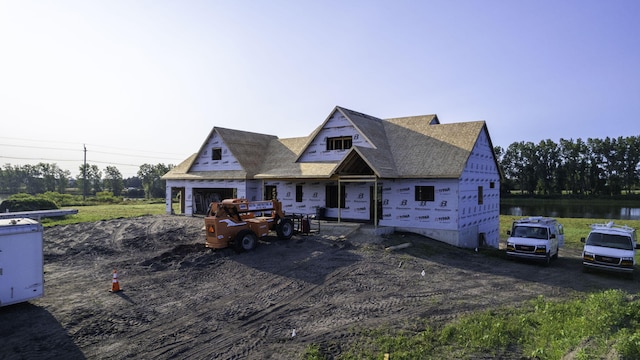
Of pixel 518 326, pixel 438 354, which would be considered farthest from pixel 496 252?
pixel 438 354

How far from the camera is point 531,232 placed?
17516 mm

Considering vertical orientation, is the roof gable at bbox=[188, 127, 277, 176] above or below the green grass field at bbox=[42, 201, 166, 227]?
above

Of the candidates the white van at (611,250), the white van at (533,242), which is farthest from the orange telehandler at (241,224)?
the white van at (611,250)

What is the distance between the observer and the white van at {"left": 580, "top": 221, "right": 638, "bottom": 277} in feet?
47.4

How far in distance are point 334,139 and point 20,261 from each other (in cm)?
1851

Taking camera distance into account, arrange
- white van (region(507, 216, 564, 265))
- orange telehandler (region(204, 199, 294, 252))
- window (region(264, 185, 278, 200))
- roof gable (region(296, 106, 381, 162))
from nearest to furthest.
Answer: white van (region(507, 216, 564, 265)), orange telehandler (region(204, 199, 294, 252)), roof gable (region(296, 106, 381, 162)), window (region(264, 185, 278, 200))

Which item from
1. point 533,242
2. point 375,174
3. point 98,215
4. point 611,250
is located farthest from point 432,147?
point 98,215

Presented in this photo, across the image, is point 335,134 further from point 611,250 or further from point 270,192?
point 611,250

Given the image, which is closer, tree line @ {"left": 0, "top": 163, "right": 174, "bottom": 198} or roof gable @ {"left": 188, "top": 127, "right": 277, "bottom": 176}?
roof gable @ {"left": 188, "top": 127, "right": 277, "bottom": 176}

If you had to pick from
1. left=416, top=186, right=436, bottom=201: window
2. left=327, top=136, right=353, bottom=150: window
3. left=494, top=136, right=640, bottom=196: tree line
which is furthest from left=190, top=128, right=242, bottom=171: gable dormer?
left=494, top=136, right=640, bottom=196: tree line

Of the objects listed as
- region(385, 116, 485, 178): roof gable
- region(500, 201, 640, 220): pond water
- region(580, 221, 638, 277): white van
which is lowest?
region(500, 201, 640, 220): pond water

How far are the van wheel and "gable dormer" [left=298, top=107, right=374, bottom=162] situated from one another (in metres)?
9.29

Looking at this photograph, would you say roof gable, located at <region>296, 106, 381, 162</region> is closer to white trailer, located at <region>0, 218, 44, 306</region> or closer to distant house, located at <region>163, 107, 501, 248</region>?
distant house, located at <region>163, 107, 501, 248</region>

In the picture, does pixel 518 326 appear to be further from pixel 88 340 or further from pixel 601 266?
pixel 88 340
